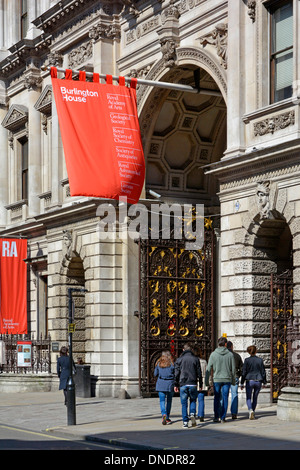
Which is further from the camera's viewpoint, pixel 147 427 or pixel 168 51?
pixel 168 51

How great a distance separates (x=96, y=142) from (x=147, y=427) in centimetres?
889

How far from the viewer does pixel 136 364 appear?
32.0 metres

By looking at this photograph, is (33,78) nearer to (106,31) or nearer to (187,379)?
(106,31)

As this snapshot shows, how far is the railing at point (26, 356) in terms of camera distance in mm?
36438

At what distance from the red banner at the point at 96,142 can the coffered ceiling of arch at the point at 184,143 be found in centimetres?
439

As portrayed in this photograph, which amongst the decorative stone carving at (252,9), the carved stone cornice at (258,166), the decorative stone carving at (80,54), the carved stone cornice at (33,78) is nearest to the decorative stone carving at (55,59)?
the decorative stone carving at (80,54)

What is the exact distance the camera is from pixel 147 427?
21531mm

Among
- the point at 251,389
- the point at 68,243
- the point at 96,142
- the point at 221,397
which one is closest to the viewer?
the point at 221,397

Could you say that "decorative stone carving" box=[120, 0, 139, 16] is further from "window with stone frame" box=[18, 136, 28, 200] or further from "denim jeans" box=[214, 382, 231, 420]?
"denim jeans" box=[214, 382, 231, 420]

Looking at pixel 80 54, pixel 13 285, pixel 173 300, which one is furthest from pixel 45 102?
pixel 173 300

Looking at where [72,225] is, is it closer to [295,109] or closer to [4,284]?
[4,284]

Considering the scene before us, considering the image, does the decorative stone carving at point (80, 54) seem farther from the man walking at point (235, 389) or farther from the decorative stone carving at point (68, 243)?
the man walking at point (235, 389)

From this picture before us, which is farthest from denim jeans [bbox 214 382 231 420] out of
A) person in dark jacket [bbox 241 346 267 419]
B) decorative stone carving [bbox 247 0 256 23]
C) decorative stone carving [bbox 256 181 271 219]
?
decorative stone carving [bbox 247 0 256 23]
